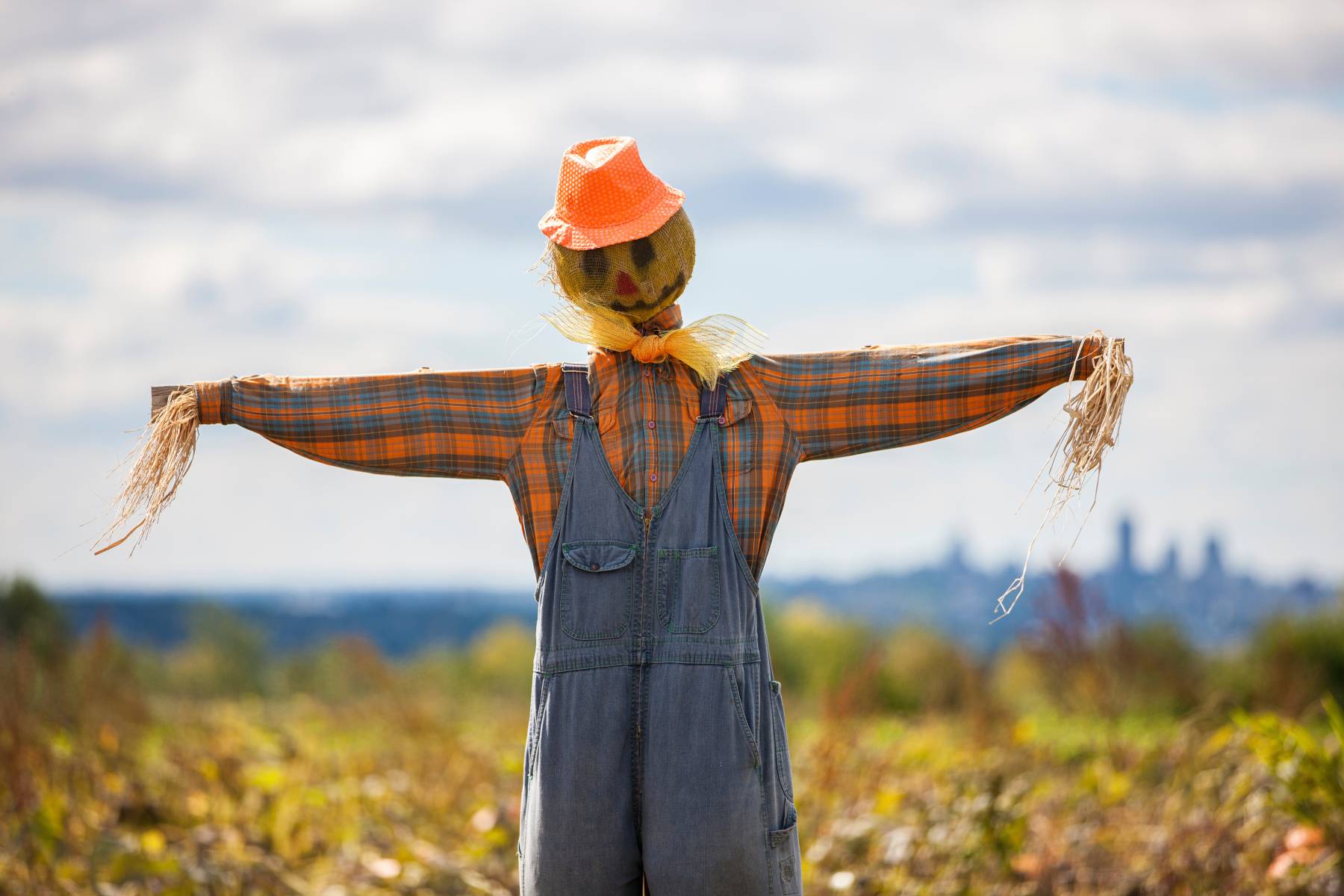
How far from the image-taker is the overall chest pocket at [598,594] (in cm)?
254

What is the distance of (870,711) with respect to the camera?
29.5ft

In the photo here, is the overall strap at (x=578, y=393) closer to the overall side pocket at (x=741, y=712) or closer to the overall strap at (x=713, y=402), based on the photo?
the overall strap at (x=713, y=402)

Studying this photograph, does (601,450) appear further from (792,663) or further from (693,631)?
(792,663)

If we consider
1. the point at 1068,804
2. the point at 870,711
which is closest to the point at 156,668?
the point at 870,711

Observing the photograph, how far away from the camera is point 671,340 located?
2674 millimetres

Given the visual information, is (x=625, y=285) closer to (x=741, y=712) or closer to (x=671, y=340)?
(x=671, y=340)

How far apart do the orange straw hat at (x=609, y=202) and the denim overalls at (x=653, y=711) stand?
475mm

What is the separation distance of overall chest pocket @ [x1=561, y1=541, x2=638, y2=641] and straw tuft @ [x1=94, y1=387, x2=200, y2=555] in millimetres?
861

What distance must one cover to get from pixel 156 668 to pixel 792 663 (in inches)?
287

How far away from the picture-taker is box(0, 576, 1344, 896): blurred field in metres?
4.38

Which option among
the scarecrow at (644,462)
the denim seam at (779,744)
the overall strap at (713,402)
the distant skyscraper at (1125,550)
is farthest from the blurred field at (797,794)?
the distant skyscraper at (1125,550)

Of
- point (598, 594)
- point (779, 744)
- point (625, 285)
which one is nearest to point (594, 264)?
point (625, 285)

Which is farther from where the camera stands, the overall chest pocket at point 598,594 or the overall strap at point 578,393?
the overall strap at point 578,393

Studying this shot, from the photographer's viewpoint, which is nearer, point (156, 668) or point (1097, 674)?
point (1097, 674)
